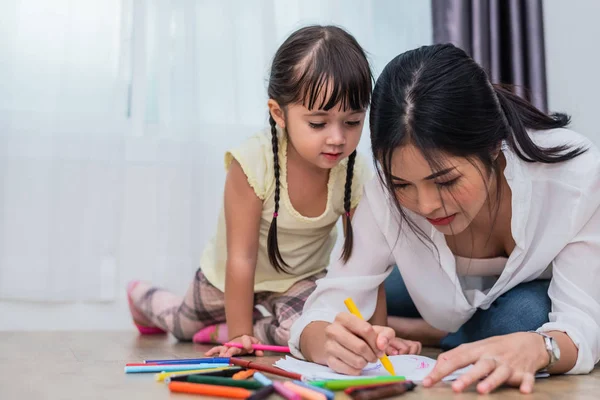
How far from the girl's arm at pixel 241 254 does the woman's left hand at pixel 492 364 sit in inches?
25.7

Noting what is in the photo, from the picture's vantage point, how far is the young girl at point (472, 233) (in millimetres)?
1005

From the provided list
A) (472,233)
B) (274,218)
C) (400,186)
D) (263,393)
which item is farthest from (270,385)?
(274,218)

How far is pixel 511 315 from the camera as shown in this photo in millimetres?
1283

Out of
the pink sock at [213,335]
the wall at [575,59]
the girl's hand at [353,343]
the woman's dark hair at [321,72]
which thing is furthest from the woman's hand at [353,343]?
the wall at [575,59]

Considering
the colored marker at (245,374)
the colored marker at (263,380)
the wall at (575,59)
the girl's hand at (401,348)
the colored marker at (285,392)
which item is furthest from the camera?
the wall at (575,59)

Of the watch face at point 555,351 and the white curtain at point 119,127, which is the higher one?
the white curtain at point 119,127

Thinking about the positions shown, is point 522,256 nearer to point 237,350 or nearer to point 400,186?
point 400,186

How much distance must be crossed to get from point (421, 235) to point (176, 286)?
1.18 m

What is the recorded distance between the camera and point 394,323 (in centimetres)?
168

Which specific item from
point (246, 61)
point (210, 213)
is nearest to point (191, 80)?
point (246, 61)

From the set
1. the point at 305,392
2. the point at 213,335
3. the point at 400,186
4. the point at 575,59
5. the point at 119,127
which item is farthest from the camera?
the point at 119,127

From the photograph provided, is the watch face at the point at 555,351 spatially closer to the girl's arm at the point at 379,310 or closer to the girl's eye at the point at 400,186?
the girl's eye at the point at 400,186

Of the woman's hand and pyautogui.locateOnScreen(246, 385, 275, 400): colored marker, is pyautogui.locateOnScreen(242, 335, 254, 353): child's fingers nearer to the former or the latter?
the woman's hand

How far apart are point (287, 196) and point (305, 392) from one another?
0.79 metres
